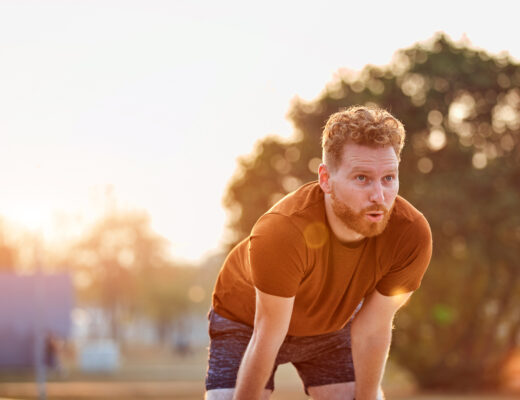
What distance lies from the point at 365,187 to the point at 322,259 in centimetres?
47

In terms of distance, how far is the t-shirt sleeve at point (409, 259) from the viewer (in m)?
4.43

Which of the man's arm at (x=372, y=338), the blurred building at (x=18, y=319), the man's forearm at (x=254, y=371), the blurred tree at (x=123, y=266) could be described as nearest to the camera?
the man's forearm at (x=254, y=371)

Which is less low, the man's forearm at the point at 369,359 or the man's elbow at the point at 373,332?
the man's elbow at the point at 373,332

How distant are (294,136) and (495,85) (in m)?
6.01

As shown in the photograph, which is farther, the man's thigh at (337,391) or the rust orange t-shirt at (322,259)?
the man's thigh at (337,391)

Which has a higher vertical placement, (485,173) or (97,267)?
(485,173)

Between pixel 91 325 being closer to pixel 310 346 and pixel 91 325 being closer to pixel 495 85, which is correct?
pixel 495 85

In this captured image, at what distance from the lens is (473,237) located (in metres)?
24.2

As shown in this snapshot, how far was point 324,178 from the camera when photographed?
427 centimetres

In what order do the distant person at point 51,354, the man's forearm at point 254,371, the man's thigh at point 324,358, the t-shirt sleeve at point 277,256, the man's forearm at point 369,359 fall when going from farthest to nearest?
the distant person at point 51,354
the man's thigh at point 324,358
the man's forearm at point 369,359
the man's forearm at point 254,371
the t-shirt sleeve at point 277,256

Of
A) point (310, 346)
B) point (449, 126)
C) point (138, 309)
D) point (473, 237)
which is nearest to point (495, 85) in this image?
point (449, 126)

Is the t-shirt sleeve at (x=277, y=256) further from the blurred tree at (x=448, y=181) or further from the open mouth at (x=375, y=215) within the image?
the blurred tree at (x=448, y=181)

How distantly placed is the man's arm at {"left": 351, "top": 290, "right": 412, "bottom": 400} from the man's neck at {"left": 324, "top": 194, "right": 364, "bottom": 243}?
1.52ft

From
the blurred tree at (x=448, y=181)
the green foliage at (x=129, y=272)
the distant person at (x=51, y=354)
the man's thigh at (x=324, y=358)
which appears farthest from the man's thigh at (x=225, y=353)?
the green foliage at (x=129, y=272)
